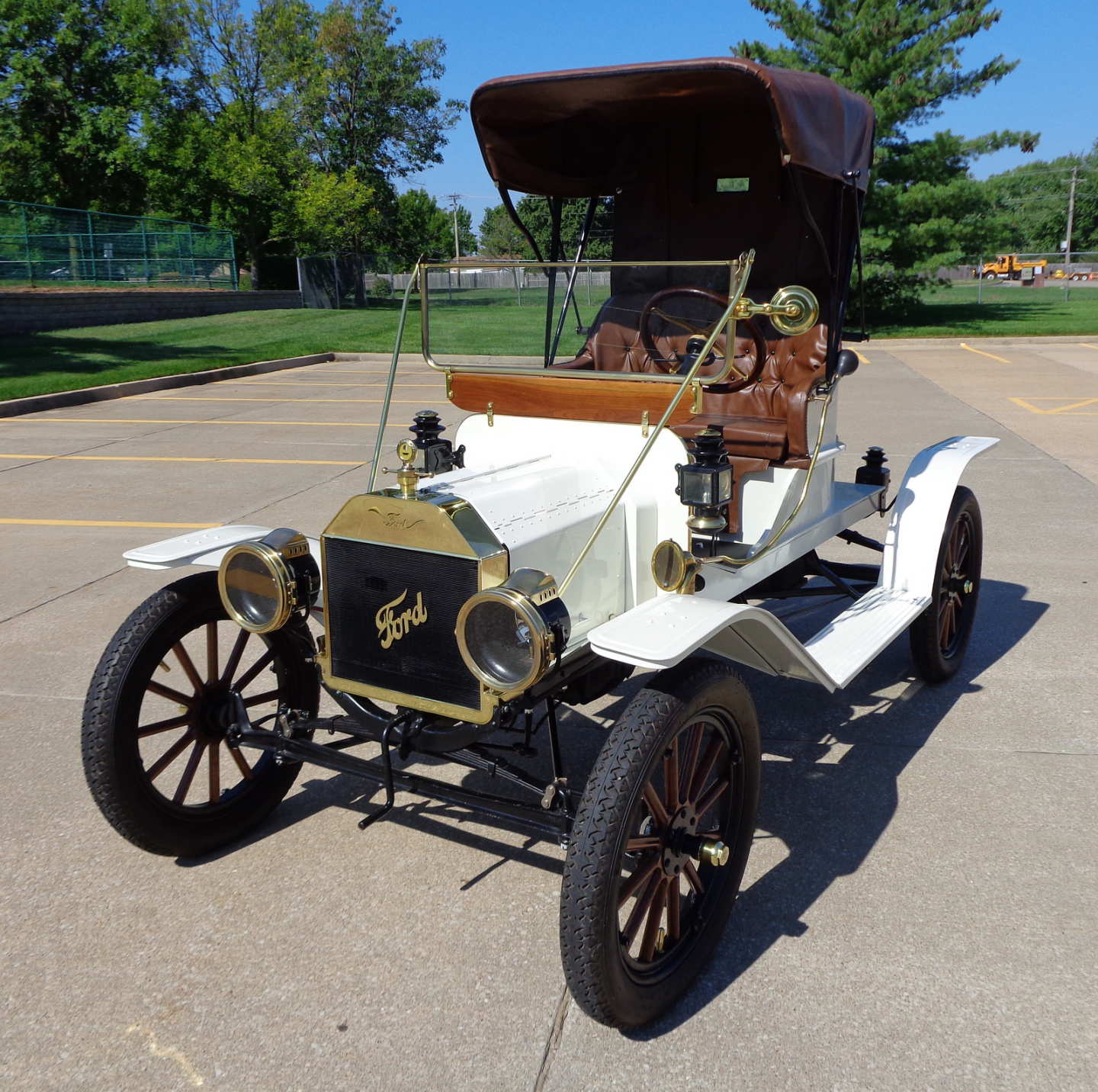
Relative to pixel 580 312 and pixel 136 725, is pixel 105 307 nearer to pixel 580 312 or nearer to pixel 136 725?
pixel 580 312

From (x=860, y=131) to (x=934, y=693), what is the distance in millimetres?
2275

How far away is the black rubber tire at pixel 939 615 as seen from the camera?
4184 millimetres

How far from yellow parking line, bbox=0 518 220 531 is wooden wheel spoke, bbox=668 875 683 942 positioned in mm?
5048

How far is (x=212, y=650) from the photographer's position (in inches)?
124

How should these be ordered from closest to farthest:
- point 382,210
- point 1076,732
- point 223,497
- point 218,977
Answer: point 218,977 < point 1076,732 < point 223,497 < point 382,210

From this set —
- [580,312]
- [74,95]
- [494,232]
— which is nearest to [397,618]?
[580,312]

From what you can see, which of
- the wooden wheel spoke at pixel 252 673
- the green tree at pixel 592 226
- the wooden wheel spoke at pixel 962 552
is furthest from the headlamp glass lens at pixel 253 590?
the wooden wheel spoke at pixel 962 552

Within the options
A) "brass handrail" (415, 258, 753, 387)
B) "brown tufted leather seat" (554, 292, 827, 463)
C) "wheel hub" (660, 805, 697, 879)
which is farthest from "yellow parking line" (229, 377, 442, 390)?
"wheel hub" (660, 805, 697, 879)

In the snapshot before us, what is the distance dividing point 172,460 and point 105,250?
669 inches

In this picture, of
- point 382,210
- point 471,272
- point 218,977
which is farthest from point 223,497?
point 382,210

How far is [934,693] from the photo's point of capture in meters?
4.38

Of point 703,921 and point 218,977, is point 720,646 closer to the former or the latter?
point 703,921

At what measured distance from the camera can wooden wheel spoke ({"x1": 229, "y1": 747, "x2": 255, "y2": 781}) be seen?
3.22 meters

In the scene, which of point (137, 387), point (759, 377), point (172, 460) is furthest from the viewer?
point (137, 387)
